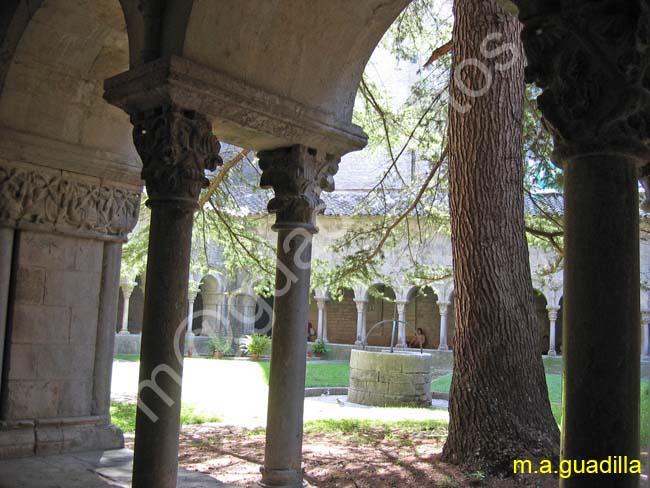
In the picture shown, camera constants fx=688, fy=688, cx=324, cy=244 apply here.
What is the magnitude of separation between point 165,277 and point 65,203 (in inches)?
71.6

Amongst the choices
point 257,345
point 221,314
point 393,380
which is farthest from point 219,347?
point 393,380

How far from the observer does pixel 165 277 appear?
335cm

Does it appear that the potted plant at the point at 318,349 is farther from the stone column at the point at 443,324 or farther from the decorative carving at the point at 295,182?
the decorative carving at the point at 295,182

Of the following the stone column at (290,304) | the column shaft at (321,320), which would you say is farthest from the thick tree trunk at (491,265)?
the column shaft at (321,320)

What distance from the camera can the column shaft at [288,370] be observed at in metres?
3.78

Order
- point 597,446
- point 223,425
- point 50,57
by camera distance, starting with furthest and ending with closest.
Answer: point 223,425
point 50,57
point 597,446

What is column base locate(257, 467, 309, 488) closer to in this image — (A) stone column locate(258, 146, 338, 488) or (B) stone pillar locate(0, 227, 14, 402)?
(A) stone column locate(258, 146, 338, 488)

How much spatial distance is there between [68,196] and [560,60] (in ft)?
12.0

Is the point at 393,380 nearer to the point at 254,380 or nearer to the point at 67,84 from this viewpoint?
the point at 254,380

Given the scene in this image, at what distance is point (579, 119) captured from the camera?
2.15 meters

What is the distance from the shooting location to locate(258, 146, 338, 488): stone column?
379 cm

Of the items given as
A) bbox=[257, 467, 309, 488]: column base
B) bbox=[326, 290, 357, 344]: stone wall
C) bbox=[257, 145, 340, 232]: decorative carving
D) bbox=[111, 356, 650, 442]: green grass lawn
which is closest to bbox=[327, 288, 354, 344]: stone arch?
bbox=[326, 290, 357, 344]: stone wall

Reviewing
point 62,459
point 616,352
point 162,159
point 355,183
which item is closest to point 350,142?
point 162,159

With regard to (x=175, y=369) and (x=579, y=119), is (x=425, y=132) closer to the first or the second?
(x=175, y=369)
